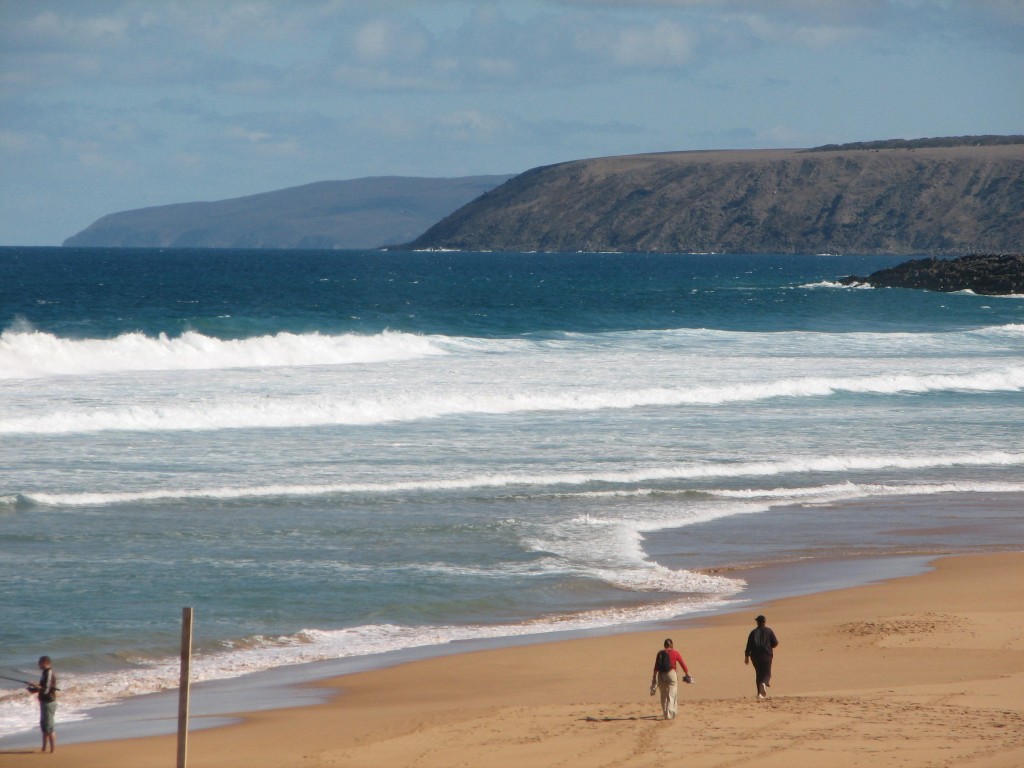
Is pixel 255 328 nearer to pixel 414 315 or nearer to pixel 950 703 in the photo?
pixel 414 315

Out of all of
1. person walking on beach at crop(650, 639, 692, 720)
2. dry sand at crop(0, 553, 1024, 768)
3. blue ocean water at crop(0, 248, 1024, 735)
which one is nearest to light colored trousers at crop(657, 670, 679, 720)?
person walking on beach at crop(650, 639, 692, 720)

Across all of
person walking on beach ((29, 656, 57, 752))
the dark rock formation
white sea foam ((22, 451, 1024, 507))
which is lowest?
person walking on beach ((29, 656, 57, 752))

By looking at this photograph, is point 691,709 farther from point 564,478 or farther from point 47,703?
point 564,478

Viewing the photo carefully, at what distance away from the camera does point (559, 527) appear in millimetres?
19484

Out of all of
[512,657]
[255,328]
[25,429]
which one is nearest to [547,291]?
[255,328]

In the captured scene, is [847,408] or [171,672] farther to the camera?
[847,408]

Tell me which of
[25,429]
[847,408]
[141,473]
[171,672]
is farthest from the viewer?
[847,408]

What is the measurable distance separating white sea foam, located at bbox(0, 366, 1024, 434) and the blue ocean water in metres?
0.10

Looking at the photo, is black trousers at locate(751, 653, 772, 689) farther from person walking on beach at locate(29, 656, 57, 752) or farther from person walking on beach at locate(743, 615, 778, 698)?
person walking on beach at locate(29, 656, 57, 752)

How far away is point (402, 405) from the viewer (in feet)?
102

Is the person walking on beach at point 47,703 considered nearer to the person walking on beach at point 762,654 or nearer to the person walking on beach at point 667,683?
the person walking on beach at point 667,683

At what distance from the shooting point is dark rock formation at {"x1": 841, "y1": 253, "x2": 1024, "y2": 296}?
293 ft

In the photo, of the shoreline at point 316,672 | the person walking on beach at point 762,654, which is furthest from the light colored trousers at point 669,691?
the shoreline at point 316,672

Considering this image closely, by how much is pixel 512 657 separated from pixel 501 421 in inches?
668
